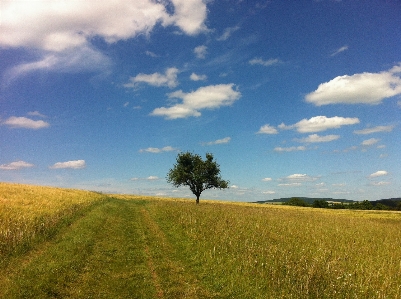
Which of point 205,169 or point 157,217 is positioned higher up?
point 205,169

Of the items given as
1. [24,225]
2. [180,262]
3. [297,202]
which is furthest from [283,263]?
[297,202]

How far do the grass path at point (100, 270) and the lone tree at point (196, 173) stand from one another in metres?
43.4

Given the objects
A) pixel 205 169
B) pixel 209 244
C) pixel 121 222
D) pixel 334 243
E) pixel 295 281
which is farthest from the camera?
pixel 205 169

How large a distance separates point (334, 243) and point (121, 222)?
54.8 feet

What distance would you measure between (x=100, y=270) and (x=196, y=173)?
50.0 m

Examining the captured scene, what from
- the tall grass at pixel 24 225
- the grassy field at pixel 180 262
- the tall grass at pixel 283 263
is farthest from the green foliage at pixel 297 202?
the tall grass at pixel 24 225

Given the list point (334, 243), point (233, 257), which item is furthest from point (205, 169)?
point (233, 257)

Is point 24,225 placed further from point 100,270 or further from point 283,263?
point 283,263

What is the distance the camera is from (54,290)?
32.3ft

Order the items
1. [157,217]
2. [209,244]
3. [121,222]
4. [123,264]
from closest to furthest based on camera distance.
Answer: [123,264]
[209,244]
[121,222]
[157,217]

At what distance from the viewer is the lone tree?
61.6 m

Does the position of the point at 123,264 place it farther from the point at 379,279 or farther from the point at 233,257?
the point at 379,279

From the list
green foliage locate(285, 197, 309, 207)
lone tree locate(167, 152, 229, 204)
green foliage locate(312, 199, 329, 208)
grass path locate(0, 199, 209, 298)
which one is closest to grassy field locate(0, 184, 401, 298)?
grass path locate(0, 199, 209, 298)

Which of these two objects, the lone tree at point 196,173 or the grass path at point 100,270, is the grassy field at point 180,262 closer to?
the grass path at point 100,270
